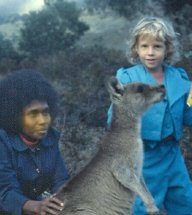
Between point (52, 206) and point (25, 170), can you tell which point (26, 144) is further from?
point (52, 206)

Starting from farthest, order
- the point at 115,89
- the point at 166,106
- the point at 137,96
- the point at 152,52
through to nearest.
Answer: the point at 152,52 < the point at 166,106 < the point at 137,96 < the point at 115,89

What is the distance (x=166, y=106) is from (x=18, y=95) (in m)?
1.17

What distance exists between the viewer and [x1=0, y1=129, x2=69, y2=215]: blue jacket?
4.47m

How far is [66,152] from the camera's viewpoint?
26.1 ft

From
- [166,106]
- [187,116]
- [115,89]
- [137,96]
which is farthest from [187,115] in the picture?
[115,89]

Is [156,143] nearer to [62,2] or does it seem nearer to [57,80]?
[57,80]

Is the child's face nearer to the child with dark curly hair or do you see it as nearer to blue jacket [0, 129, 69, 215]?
the child with dark curly hair

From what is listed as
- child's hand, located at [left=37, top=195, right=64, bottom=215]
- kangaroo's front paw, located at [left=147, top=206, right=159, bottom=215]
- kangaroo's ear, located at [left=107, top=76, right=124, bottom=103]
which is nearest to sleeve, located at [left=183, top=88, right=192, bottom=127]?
kangaroo's ear, located at [left=107, top=76, right=124, bottom=103]

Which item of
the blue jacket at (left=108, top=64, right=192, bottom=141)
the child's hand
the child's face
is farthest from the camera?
the child's face

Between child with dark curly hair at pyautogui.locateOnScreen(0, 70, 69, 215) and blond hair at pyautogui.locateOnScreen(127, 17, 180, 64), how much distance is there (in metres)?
0.88

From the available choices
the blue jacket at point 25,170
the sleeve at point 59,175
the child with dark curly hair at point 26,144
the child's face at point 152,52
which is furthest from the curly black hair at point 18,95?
the child's face at point 152,52

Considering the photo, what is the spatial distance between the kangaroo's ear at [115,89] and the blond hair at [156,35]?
1.99 ft

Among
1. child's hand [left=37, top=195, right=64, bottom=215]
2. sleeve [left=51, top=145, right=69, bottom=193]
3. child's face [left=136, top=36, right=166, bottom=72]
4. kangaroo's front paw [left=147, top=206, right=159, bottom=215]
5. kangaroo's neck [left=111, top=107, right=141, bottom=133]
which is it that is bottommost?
kangaroo's front paw [left=147, top=206, right=159, bottom=215]

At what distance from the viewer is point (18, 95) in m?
4.70
